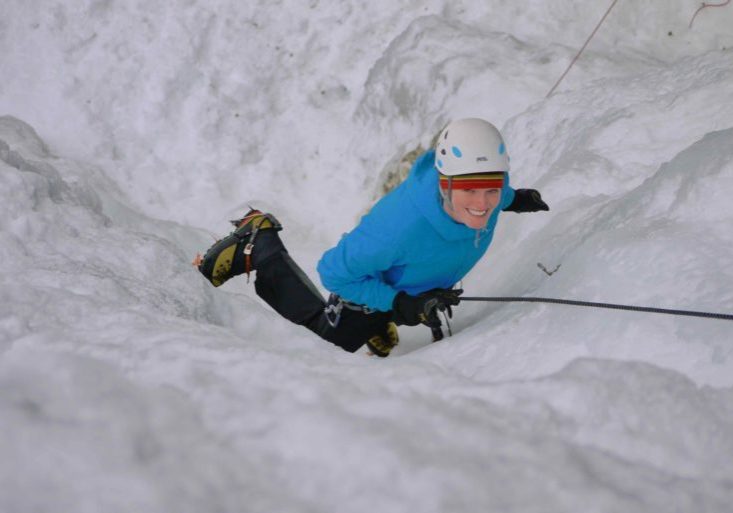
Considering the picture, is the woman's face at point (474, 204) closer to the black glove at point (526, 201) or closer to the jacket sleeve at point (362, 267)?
the jacket sleeve at point (362, 267)

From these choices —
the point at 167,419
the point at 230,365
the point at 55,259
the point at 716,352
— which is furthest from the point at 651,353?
the point at 55,259

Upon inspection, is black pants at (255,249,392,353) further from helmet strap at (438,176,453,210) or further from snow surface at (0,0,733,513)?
helmet strap at (438,176,453,210)

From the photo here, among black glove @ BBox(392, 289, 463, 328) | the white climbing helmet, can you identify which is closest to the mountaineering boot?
black glove @ BBox(392, 289, 463, 328)

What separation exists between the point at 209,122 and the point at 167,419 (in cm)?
454

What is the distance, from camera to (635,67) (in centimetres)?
468

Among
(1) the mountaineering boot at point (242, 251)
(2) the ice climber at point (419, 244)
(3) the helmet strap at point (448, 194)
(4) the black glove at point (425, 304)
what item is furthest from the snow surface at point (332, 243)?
(1) the mountaineering boot at point (242, 251)

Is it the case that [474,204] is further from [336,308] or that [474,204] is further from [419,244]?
[336,308]

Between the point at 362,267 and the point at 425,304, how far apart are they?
32 centimetres

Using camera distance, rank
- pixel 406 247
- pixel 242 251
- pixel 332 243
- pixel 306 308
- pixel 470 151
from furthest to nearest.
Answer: pixel 332 243 → pixel 242 251 → pixel 306 308 → pixel 406 247 → pixel 470 151

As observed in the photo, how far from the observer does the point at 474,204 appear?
2580 mm

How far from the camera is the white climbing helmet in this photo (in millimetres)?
2523

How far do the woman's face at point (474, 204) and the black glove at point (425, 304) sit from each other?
43 cm

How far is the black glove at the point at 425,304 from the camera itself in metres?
2.88

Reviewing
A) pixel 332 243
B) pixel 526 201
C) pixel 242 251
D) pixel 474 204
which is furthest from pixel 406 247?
pixel 332 243
